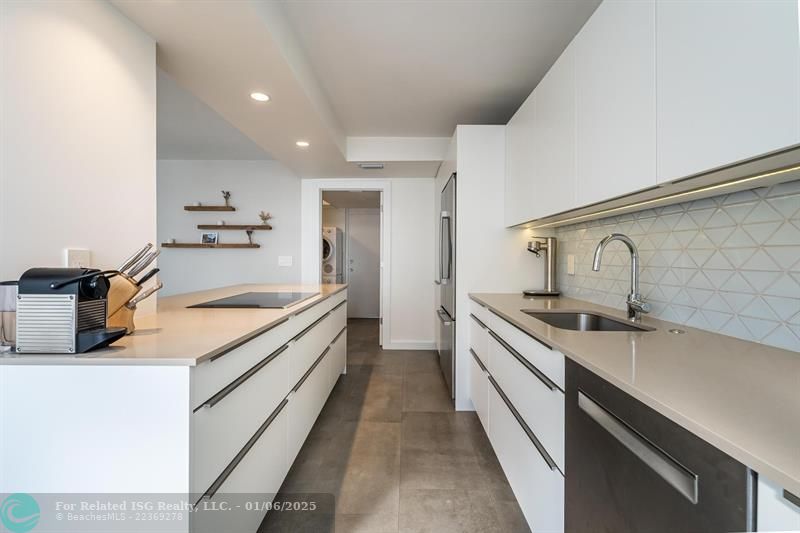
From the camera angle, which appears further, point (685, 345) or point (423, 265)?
point (423, 265)

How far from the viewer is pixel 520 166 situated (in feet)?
7.29

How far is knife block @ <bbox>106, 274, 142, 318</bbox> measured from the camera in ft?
3.44

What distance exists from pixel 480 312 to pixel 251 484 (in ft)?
5.33

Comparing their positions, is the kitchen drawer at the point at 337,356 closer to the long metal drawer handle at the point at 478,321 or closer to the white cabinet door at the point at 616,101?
the long metal drawer handle at the point at 478,321

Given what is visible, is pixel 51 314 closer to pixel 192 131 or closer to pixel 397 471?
pixel 397 471

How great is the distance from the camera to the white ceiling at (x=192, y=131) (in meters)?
2.68

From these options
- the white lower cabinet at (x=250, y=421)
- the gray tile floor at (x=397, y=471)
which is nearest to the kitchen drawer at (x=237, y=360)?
the white lower cabinet at (x=250, y=421)

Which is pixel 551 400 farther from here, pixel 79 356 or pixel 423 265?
pixel 423 265

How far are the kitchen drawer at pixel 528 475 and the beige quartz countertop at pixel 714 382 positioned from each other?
1.54 feet

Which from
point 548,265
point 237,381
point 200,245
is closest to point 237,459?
point 237,381

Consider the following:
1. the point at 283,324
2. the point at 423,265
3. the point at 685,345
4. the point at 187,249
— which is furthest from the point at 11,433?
the point at 187,249

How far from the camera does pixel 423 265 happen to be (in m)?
4.35

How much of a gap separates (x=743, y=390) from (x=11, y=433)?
1679mm

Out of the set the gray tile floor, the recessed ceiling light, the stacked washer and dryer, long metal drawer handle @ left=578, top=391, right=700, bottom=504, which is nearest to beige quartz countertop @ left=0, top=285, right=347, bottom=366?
the gray tile floor
